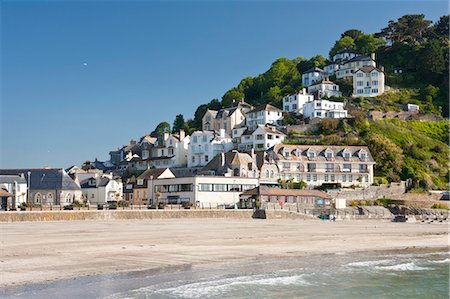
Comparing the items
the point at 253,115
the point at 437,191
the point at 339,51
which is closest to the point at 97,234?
the point at 437,191

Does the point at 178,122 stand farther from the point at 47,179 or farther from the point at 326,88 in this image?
the point at 47,179

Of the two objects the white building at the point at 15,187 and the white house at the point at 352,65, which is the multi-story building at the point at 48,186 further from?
the white house at the point at 352,65

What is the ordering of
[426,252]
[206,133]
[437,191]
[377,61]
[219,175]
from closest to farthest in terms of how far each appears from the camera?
[426,252], [219,175], [437,191], [206,133], [377,61]

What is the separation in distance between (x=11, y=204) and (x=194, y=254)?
27.2 metres

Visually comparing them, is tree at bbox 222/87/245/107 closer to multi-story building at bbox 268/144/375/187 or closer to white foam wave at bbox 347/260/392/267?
multi-story building at bbox 268/144/375/187

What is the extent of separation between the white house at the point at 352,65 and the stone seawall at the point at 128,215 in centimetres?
4704

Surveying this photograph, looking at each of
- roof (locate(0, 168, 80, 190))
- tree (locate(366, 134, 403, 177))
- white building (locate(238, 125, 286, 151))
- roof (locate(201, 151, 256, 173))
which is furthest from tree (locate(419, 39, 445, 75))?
roof (locate(0, 168, 80, 190))

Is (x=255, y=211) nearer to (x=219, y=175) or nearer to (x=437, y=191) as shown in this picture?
(x=219, y=175)

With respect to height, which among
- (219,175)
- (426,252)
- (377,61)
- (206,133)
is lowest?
(426,252)

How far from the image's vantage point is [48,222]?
32844mm

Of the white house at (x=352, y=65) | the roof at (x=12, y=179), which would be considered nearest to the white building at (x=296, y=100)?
the white house at (x=352, y=65)

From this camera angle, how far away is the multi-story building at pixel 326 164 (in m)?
59.8

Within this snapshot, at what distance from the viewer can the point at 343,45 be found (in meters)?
103

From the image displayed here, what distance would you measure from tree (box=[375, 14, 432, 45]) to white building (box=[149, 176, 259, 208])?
6483cm
